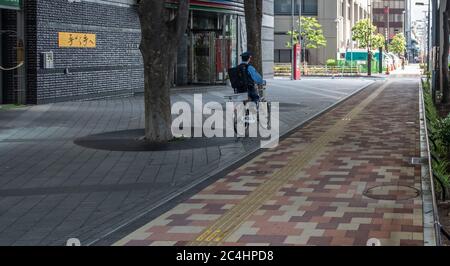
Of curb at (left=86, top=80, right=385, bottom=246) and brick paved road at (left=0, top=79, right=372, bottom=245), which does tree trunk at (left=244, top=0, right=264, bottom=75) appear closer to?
brick paved road at (left=0, top=79, right=372, bottom=245)

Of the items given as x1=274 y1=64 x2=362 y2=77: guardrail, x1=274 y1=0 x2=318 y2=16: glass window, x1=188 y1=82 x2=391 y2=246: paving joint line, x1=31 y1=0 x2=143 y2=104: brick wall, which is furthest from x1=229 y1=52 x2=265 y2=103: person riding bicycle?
x1=274 y1=0 x2=318 y2=16: glass window

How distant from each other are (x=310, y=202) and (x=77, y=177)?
12.0 ft

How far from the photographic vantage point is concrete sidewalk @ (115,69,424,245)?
6707mm

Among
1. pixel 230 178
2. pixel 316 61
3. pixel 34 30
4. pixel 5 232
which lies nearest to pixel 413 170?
pixel 230 178

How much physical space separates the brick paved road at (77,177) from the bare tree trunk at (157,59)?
1266 millimetres

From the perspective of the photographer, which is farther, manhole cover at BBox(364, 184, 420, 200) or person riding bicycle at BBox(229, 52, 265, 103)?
person riding bicycle at BBox(229, 52, 265, 103)

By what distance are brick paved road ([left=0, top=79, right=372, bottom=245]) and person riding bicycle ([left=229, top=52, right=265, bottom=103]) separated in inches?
64.6

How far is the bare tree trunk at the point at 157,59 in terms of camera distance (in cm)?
1341

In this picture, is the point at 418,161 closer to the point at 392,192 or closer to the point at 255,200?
the point at 392,192

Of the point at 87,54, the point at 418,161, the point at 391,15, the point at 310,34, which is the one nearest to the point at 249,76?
the point at 418,161

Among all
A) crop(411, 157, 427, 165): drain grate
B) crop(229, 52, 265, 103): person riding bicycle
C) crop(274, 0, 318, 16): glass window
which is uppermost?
crop(274, 0, 318, 16): glass window

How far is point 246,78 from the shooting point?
1477 cm

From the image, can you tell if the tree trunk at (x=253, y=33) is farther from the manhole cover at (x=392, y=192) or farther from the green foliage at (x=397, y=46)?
the green foliage at (x=397, y=46)

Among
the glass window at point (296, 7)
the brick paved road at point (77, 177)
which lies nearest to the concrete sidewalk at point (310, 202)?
the brick paved road at point (77, 177)
